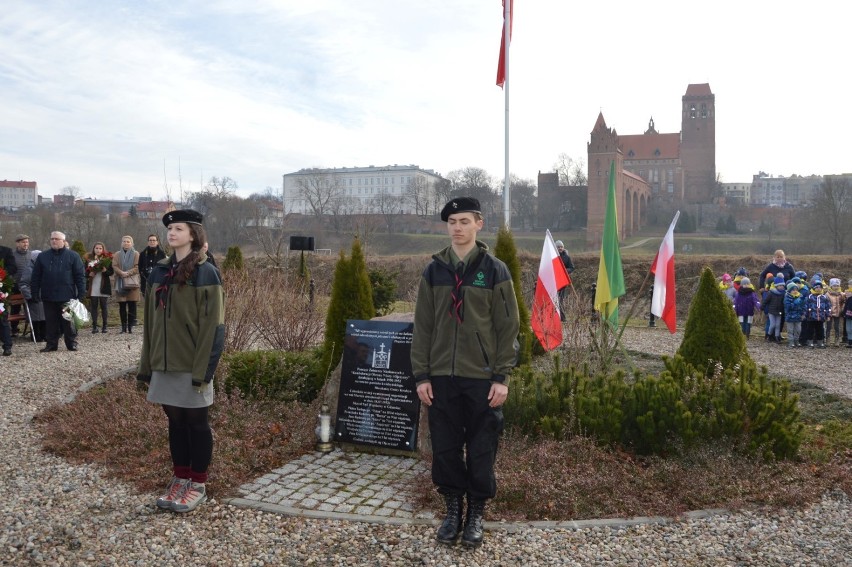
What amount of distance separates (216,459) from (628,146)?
108 m

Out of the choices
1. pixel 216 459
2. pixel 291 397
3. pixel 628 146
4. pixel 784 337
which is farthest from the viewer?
pixel 628 146

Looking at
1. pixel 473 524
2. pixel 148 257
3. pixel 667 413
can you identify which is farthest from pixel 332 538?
pixel 148 257

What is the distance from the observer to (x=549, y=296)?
728 cm

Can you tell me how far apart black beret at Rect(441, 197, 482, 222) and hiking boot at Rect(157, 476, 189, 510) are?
2.40 metres

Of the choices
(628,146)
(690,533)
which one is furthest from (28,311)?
(628,146)

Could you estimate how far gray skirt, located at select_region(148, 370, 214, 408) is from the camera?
4293 mm

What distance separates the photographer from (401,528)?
165 inches

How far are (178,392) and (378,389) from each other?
6.31 feet

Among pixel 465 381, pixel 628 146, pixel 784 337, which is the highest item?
pixel 628 146

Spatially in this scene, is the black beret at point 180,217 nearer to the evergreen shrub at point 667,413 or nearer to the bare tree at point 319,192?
the evergreen shrub at point 667,413

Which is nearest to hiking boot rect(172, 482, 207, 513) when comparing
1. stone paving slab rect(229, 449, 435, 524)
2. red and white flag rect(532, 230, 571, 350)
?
stone paving slab rect(229, 449, 435, 524)

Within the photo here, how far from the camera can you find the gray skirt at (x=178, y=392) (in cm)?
429

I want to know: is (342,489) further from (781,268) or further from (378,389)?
(781,268)

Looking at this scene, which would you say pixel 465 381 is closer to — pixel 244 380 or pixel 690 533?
pixel 690 533
